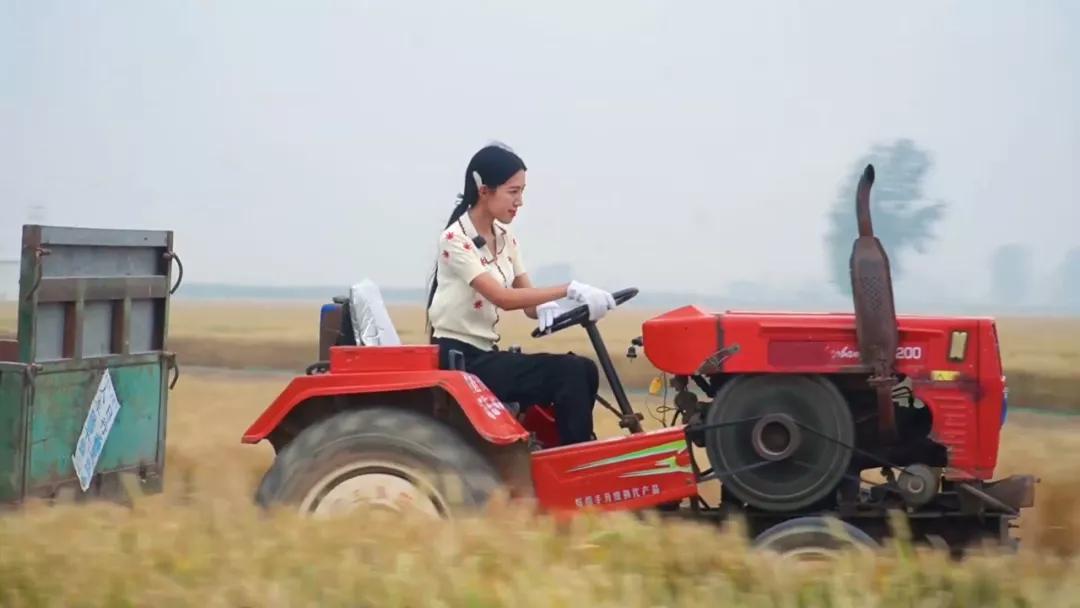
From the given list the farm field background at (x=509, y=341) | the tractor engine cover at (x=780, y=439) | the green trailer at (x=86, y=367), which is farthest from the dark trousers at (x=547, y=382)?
the farm field background at (x=509, y=341)

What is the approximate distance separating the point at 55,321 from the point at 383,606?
2.08m

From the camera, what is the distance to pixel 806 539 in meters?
4.08

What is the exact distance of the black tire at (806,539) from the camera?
159 inches

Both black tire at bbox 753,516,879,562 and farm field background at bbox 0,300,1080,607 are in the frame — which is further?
black tire at bbox 753,516,879,562

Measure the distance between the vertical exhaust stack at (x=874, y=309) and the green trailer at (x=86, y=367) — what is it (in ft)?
6.84

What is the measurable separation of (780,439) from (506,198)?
1.08 meters

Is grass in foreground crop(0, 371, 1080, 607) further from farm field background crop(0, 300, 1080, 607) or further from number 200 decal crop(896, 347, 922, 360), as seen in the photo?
number 200 decal crop(896, 347, 922, 360)

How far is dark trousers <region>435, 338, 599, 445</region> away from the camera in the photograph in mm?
4336

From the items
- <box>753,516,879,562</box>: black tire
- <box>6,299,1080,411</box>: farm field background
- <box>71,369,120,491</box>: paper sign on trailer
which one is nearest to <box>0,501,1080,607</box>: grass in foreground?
<box>753,516,879,562</box>: black tire

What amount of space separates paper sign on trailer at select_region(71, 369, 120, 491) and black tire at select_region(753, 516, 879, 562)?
2.05 m

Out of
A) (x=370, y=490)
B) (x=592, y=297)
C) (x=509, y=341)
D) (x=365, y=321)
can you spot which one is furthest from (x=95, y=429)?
(x=509, y=341)

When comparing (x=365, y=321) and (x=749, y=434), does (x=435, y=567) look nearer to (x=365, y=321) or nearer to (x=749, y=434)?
(x=749, y=434)

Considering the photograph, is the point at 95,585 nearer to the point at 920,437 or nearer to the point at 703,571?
the point at 703,571

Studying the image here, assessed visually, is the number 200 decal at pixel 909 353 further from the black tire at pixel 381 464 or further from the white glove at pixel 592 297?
the black tire at pixel 381 464
